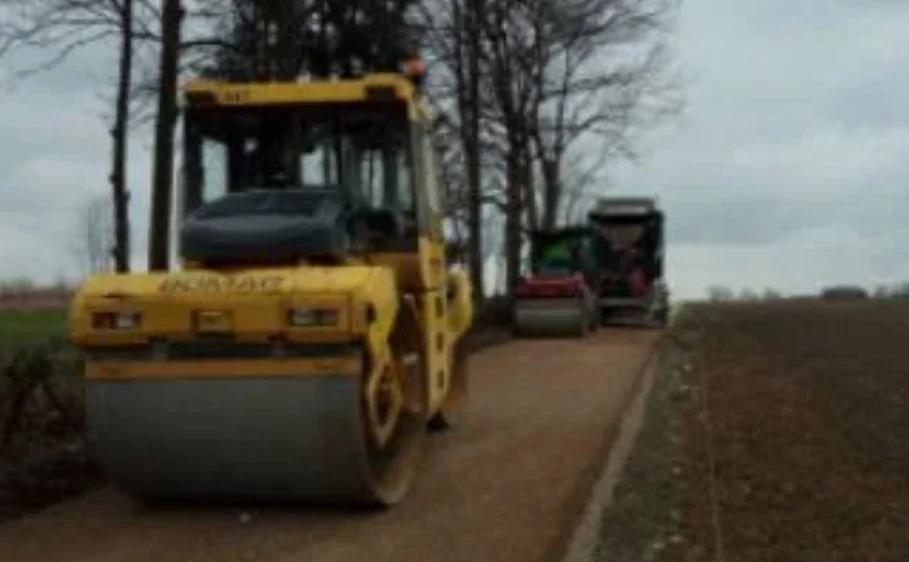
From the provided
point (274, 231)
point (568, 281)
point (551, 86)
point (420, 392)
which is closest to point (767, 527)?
point (420, 392)

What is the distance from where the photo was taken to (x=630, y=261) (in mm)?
46969

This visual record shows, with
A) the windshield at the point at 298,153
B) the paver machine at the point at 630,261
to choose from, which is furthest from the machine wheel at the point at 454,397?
the paver machine at the point at 630,261

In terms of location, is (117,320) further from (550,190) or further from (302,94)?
(550,190)

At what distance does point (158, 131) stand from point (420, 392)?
10710 mm

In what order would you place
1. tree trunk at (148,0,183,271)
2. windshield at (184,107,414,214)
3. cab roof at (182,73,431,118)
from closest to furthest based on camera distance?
cab roof at (182,73,431,118) < windshield at (184,107,414,214) < tree trunk at (148,0,183,271)

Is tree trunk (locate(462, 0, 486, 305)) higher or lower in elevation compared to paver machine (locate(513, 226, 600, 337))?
higher

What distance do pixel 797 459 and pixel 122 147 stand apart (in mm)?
11948

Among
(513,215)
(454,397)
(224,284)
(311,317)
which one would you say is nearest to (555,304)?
(513,215)

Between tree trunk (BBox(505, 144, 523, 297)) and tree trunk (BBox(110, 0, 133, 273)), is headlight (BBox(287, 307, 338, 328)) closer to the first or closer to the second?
tree trunk (BBox(110, 0, 133, 273))

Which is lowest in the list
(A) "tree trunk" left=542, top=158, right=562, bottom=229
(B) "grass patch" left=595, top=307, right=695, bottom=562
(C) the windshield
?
(B) "grass patch" left=595, top=307, right=695, bottom=562

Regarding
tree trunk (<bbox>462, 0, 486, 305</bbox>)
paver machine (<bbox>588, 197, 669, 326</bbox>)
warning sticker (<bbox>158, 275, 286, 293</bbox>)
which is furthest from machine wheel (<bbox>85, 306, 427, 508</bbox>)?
paver machine (<bbox>588, 197, 669, 326</bbox>)

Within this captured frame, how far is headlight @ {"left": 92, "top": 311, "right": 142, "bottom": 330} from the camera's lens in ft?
40.7

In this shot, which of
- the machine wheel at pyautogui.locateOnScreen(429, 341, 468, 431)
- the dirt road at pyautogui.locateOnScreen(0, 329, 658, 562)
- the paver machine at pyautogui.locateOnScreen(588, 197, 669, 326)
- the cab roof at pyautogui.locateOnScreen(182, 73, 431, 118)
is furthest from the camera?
the paver machine at pyautogui.locateOnScreen(588, 197, 669, 326)

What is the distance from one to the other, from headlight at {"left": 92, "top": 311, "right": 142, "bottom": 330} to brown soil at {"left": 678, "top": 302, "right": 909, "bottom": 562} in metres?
4.08
